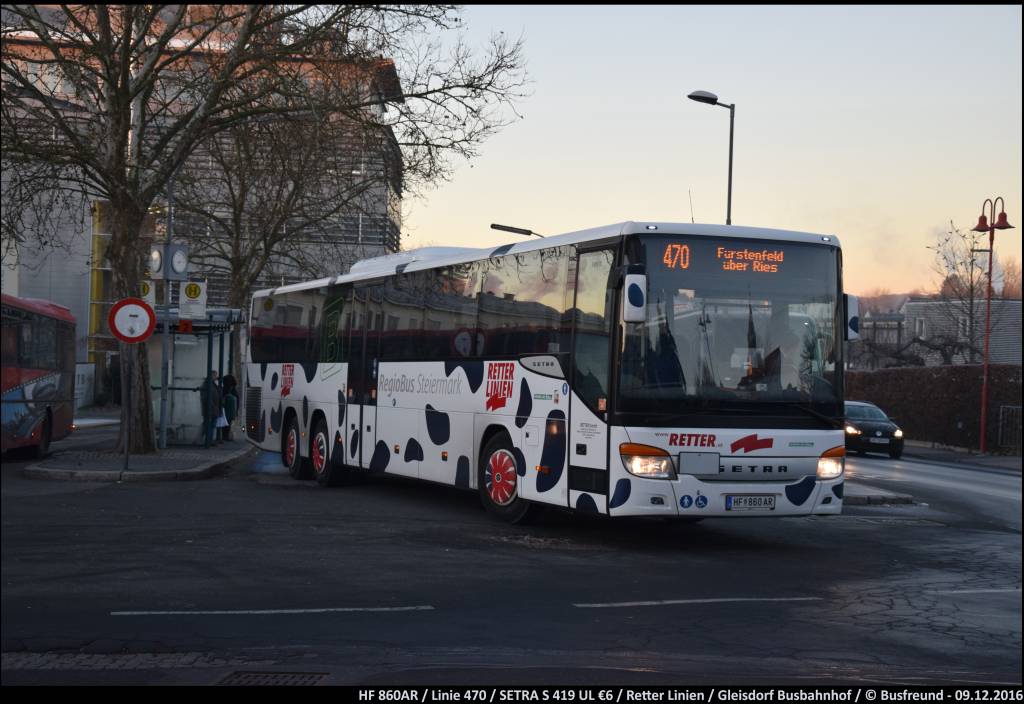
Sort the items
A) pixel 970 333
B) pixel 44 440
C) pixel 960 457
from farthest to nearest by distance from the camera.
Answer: pixel 970 333, pixel 960 457, pixel 44 440

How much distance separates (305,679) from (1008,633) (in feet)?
17.7

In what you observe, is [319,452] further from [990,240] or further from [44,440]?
[990,240]

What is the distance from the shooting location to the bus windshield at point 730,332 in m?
12.5

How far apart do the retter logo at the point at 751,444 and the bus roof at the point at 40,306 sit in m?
7.56

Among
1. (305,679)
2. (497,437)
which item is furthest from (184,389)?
(305,679)

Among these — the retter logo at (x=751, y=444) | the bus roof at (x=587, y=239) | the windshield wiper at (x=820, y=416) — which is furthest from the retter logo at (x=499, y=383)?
the windshield wiper at (x=820, y=416)

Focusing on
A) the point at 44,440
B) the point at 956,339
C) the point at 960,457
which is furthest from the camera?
the point at 956,339

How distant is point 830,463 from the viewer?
13125 millimetres

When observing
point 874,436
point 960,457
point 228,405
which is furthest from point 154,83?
point 960,457

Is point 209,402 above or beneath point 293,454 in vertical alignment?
above

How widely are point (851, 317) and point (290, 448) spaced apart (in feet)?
36.3

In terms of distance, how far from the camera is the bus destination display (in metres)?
12.6

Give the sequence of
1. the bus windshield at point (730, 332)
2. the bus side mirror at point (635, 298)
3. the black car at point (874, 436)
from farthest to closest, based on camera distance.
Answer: the black car at point (874, 436), the bus windshield at point (730, 332), the bus side mirror at point (635, 298)

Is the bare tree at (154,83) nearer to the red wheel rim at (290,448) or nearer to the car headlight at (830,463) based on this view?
the red wheel rim at (290,448)
